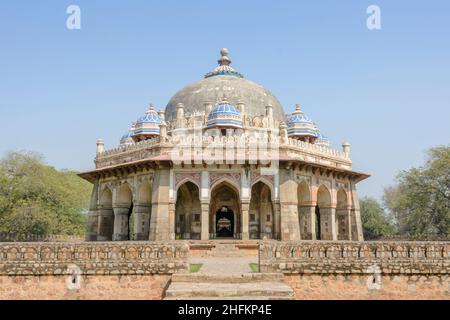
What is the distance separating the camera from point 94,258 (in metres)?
9.78

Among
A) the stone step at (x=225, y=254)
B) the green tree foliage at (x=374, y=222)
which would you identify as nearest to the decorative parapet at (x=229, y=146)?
the stone step at (x=225, y=254)

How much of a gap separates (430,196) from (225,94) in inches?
471

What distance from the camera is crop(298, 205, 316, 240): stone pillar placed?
18.9 m

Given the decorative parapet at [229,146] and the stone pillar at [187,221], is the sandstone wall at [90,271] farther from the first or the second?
the stone pillar at [187,221]

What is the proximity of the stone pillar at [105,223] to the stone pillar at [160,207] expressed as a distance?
4482 millimetres

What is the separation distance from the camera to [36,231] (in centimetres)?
2667

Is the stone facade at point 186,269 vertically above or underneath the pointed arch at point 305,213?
underneath

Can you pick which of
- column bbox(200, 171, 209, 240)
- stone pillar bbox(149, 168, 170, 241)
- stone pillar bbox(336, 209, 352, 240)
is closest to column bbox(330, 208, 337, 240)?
stone pillar bbox(336, 209, 352, 240)

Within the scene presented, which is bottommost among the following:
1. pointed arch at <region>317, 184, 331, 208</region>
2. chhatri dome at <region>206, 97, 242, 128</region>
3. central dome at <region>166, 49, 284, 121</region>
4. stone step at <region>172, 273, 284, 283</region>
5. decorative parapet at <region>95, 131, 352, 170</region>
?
stone step at <region>172, 273, 284, 283</region>

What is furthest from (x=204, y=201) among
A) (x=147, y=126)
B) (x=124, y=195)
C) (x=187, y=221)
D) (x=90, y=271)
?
(x=90, y=271)

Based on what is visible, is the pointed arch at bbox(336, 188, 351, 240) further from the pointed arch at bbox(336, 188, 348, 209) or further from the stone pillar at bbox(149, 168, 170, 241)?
the stone pillar at bbox(149, 168, 170, 241)

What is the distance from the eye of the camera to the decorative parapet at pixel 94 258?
9648 millimetres

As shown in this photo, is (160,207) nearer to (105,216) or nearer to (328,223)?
(105,216)

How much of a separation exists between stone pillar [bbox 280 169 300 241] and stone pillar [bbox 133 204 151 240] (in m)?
5.56
